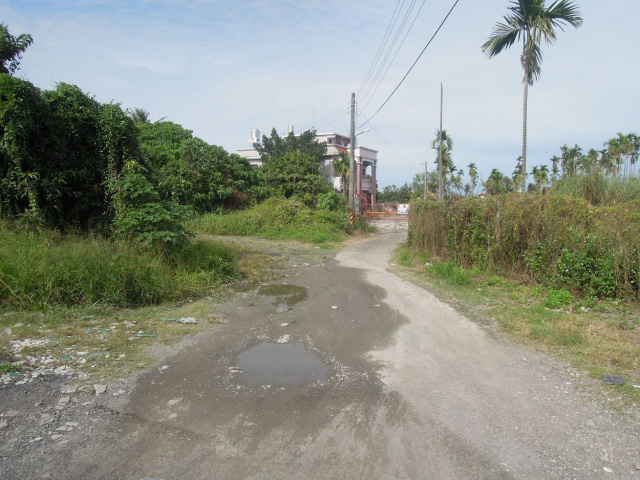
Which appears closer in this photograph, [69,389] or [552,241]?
[69,389]

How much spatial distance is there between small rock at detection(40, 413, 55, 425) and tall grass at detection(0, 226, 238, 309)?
10.4ft

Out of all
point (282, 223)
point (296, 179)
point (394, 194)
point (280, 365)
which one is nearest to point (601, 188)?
point (280, 365)

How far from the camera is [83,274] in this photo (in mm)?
7047

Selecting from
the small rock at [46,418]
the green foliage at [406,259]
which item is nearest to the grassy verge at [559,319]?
the green foliage at [406,259]

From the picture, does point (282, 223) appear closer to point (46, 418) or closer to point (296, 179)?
point (296, 179)

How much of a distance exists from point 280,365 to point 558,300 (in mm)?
5602

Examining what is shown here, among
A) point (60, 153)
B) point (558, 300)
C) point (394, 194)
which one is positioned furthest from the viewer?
point (394, 194)

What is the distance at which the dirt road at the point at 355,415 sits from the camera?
3.26 metres

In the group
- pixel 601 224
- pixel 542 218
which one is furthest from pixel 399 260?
pixel 601 224

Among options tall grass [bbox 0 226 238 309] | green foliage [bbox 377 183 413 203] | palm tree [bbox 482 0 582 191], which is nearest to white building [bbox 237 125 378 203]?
green foliage [bbox 377 183 413 203]

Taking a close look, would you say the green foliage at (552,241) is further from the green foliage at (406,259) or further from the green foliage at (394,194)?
the green foliage at (394,194)

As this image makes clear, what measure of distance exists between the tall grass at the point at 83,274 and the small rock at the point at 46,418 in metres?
3.18

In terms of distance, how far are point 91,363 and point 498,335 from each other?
5.56 meters

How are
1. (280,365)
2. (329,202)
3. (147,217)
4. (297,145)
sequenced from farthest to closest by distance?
1. (297,145)
2. (329,202)
3. (147,217)
4. (280,365)
